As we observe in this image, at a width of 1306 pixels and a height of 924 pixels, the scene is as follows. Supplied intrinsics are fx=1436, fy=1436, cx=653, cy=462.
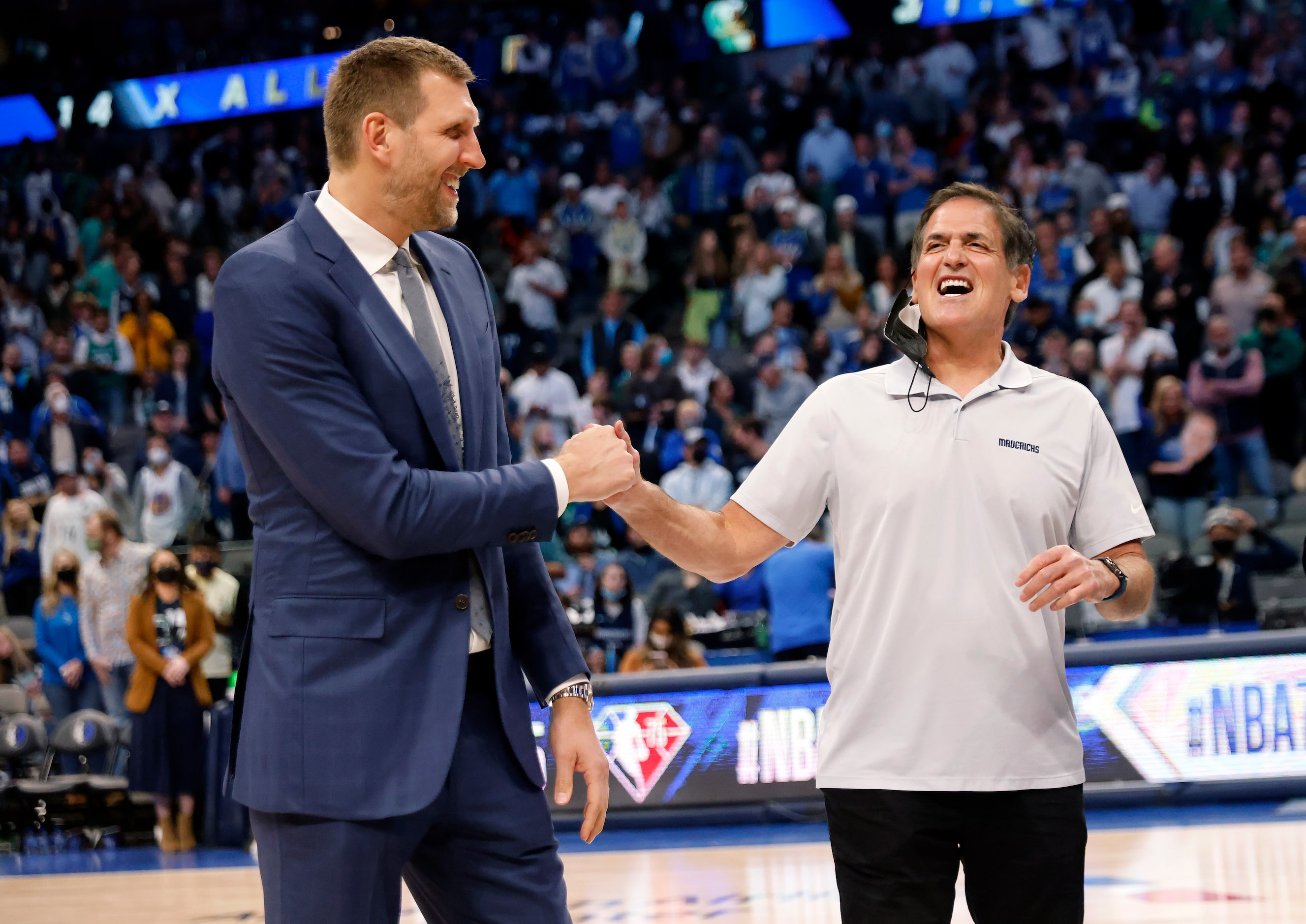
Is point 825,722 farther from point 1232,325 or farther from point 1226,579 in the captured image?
point 1232,325

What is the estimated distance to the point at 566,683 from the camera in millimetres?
2662

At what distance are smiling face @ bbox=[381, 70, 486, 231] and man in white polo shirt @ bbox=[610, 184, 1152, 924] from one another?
81 cm

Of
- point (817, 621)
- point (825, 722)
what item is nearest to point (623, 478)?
point (825, 722)

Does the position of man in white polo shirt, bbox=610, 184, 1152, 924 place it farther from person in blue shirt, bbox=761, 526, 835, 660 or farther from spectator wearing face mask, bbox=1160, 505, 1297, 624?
spectator wearing face mask, bbox=1160, 505, 1297, 624

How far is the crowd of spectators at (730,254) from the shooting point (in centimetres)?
1156

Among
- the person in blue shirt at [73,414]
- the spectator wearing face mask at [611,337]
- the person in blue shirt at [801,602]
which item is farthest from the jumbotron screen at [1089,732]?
the person in blue shirt at [73,414]

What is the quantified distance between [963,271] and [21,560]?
11.9 meters

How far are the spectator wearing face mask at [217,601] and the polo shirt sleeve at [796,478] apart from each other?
8294 mm

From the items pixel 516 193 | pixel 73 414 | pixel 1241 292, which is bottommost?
pixel 73 414

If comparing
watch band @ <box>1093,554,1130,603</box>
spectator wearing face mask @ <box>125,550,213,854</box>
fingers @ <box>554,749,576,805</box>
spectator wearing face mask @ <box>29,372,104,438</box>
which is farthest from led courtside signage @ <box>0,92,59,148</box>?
watch band @ <box>1093,554,1130,603</box>

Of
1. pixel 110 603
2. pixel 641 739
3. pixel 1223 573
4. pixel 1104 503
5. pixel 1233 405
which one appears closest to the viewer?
pixel 1104 503

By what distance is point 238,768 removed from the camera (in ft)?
8.02

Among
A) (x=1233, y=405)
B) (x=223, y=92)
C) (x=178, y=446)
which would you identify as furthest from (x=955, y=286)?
(x=223, y=92)

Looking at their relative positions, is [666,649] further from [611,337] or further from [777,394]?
[611,337]
